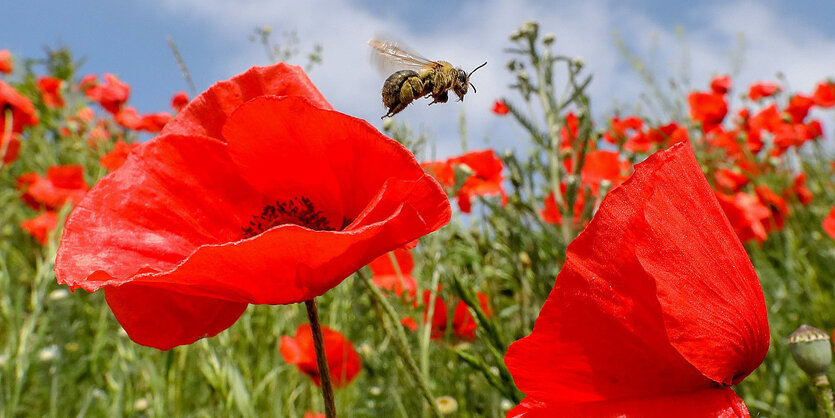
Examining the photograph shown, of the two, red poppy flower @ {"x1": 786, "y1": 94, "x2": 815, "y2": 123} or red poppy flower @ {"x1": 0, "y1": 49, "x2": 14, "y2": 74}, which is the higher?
red poppy flower @ {"x1": 0, "y1": 49, "x2": 14, "y2": 74}

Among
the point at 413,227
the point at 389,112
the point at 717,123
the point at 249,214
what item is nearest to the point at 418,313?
the point at 389,112

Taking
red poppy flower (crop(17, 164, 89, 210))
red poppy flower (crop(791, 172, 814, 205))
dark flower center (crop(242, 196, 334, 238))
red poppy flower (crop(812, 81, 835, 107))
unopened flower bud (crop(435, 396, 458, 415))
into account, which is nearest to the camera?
dark flower center (crop(242, 196, 334, 238))

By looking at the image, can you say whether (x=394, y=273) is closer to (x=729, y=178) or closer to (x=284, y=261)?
(x=284, y=261)

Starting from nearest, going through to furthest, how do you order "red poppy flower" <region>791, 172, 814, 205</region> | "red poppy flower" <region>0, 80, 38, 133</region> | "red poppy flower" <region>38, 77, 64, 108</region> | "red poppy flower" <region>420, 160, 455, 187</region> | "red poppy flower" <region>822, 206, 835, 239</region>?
"red poppy flower" <region>420, 160, 455, 187</region> → "red poppy flower" <region>822, 206, 835, 239</region> → "red poppy flower" <region>0, 80, 38, 133</region> → "red poppy flower" <region>791, 172, 814, 205</region> → "red poppy flower" <region>38, 77, 64, 108</region>

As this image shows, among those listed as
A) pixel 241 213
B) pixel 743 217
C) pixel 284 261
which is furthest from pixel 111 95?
pixel 284 261

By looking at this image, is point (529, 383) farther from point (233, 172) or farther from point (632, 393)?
point (233, 172)

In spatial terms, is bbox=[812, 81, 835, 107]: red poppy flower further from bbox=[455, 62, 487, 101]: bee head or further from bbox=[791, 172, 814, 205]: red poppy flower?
bbox=[455, 62, 487, 101]: bee head

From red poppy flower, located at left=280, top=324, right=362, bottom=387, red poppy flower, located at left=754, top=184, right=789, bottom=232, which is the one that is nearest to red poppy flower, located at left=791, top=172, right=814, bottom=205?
red poppy flower, located at left=754, top=184, right=789, bottom=232

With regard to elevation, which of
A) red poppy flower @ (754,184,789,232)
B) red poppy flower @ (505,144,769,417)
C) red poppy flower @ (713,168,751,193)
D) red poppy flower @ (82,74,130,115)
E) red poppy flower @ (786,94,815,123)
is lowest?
red poppy flower @ (505,144,769,417)
